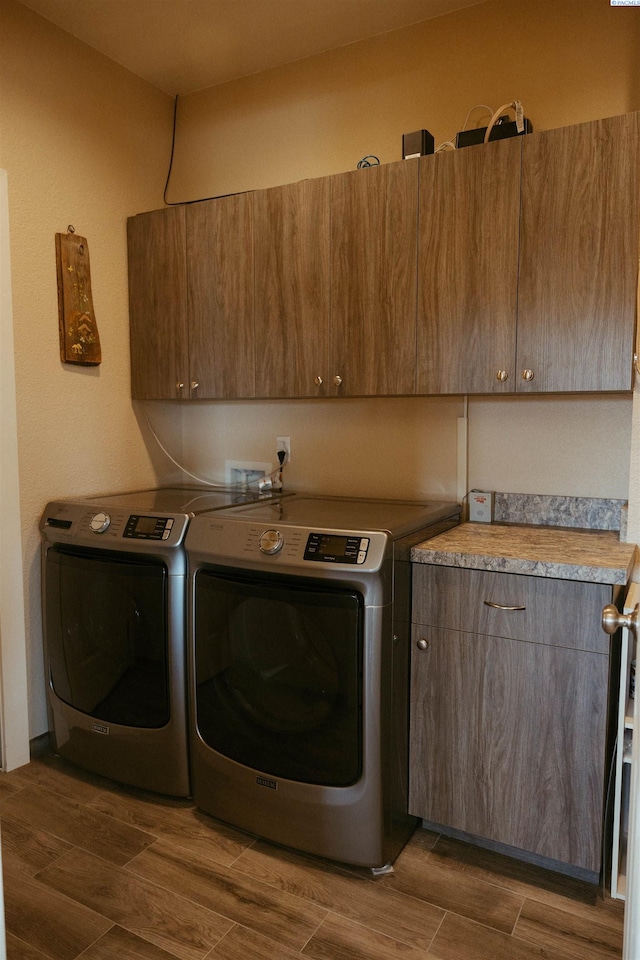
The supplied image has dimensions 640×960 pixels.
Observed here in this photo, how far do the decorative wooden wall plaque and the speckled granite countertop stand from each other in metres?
1.57

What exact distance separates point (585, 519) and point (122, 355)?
197cm

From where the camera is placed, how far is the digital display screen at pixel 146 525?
6.77 feet

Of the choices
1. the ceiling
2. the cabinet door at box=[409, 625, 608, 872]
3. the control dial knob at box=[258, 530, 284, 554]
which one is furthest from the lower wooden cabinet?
the ceiling

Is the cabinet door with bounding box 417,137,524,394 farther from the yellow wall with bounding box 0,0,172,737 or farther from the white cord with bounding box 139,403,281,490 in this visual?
the yellow wall with bounding box 0,0,172,737

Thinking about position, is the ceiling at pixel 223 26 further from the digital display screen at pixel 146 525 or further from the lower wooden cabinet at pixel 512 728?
the lower wooden cabinet at pixel 512 728

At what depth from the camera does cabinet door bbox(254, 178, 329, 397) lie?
2.25 metres

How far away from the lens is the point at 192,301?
2.55 metres

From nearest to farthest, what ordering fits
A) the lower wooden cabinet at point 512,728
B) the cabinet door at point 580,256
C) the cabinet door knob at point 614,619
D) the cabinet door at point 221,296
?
the cabinet door knob at point 614,619 < the lower wooden cabinet at point 512,728 < the cabinet door at point 580,256 < the cabinet door at point 221,296

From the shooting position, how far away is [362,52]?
8.04ft

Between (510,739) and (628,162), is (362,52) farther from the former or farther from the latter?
(510,739)

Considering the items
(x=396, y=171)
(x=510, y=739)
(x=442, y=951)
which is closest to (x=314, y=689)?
(x=510, y=739)

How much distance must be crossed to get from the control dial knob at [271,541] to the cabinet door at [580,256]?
0.88 m

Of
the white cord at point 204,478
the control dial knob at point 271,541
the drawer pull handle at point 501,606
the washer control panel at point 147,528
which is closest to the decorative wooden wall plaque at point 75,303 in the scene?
the white cord at point 204,478

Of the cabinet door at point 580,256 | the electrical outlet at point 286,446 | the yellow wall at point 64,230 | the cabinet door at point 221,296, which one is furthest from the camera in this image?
the electrical outlet at point 286,446
